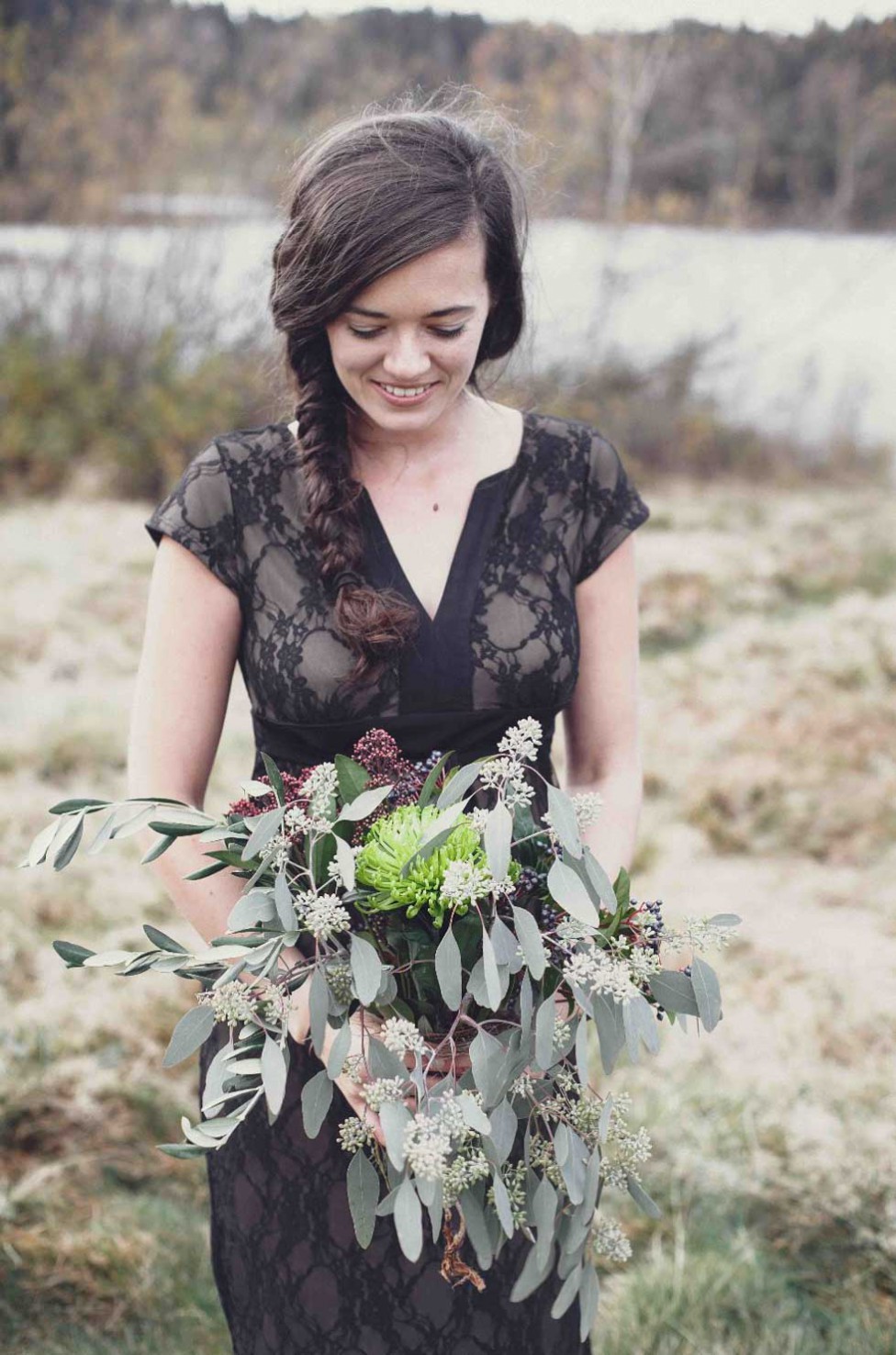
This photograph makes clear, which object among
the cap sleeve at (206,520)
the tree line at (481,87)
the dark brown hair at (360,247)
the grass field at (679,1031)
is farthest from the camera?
the tree line at (481,87)

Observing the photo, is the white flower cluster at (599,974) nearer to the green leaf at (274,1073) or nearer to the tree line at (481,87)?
the green leaf at (274,1073)

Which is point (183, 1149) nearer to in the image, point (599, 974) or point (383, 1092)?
point (383, 1092)

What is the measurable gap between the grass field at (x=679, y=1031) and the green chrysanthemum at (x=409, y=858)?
158cm

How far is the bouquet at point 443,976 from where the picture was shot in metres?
1.14

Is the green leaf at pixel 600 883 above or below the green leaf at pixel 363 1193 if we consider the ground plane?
above

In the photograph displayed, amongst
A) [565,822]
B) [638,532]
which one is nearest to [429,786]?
[565,822]

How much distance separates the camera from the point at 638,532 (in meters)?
8.66

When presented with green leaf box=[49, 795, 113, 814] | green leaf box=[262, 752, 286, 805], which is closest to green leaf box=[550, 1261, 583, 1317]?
green leaf box=[262, 752, 286, 805]

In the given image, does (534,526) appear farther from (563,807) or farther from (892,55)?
(892,55)

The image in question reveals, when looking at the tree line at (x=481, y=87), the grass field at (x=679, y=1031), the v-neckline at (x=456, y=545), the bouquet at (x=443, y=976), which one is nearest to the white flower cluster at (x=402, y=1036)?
the bouquet at (x=443, y=976)

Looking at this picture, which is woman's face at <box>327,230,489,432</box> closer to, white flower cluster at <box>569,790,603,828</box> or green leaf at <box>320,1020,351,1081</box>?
white flower cluster at <box>569,790,603,828</box>

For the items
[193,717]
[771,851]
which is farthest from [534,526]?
[771,851]

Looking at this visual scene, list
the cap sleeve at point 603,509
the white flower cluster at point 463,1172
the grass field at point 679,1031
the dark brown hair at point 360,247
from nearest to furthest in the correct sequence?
the white flower cluster at point 463,1172, the dark brown hair at point 360,247, the cap sleeve at point 603,509, the grass field at point 679,1031

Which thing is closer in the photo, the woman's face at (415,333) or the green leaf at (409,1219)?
the green leaf at (409,1219)
